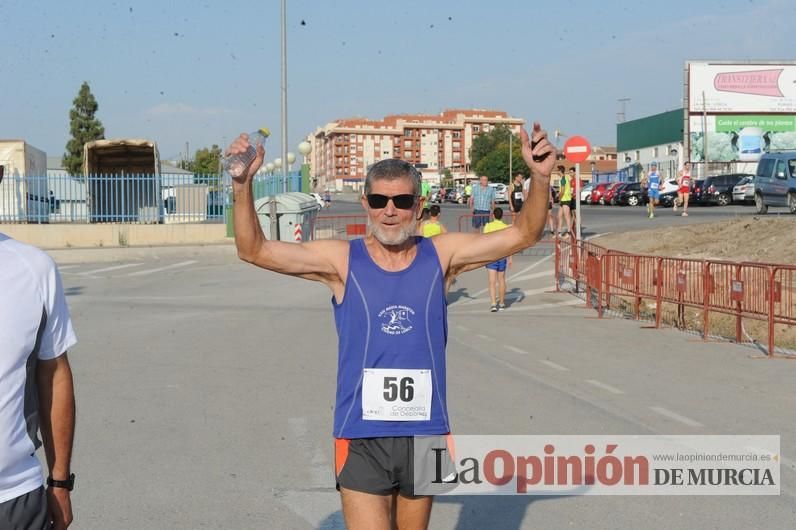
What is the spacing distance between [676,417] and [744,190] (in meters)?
42.2

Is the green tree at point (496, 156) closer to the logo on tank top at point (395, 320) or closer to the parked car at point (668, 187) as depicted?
the parked car at point (668, 187)

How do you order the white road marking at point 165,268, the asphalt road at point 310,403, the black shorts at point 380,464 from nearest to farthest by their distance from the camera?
the black shorts at point 380,464
the asphalt road at point 310,403
the white road marking at point 165,268

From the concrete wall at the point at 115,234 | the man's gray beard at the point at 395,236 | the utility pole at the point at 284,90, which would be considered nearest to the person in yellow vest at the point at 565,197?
the utility pole at the point at 284,90

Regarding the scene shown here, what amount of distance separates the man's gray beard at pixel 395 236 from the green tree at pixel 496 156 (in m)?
115

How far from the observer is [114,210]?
104 ft

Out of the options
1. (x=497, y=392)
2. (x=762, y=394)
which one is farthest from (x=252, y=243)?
(x=762, y=394)

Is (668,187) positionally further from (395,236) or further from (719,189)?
(395,236)

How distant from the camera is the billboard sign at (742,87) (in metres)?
74.7

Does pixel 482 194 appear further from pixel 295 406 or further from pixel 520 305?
pixel 295 406

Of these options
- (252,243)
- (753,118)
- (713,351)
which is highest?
(753,118)

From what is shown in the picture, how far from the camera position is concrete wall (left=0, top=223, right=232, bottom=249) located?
3125 cm

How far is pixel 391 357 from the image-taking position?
3830mm

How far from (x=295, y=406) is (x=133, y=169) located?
106 feet

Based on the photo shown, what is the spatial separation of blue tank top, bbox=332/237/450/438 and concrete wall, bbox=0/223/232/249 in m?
27.7
